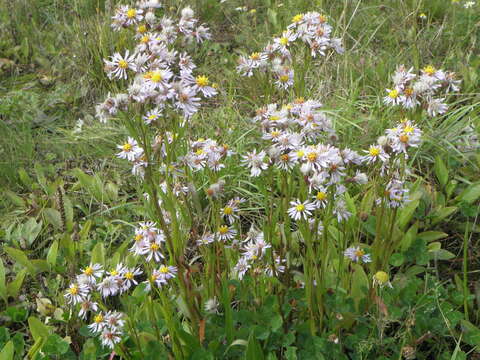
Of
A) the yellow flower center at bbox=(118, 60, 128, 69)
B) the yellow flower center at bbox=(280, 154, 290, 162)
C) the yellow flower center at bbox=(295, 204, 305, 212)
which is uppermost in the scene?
the yellow flower center at bbox=(118, 60, 128, 69)

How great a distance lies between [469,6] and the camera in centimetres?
350

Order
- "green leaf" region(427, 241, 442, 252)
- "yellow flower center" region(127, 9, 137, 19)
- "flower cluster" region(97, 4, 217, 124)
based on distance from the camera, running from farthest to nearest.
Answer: "green leaf" region(427, 241, 442, 252), "yellow flower center" region(127, 9, 137, 19), "flower cluster" region(97, 4, 217, 124)

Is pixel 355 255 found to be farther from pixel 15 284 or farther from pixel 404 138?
pixel 15 284

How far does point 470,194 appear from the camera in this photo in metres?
2.06

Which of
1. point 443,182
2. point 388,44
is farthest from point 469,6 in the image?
point 443,182

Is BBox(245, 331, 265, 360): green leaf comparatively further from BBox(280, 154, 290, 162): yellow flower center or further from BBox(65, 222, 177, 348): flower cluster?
BBox(280, 154, 290, 162): yellow flower center

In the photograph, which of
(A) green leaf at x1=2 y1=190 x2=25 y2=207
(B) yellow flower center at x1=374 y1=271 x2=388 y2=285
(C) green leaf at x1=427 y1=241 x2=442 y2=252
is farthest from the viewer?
(A) green leaf at x1=2 y1=190 x2=25 y2=207

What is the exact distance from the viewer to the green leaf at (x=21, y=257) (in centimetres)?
199

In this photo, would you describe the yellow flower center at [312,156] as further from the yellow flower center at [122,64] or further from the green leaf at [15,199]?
the green leaf at [15,199]

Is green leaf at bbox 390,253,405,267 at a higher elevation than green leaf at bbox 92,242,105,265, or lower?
higher

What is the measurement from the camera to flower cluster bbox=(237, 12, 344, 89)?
1683 millimetres

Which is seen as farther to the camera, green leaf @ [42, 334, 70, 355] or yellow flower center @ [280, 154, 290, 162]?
green leaf @ [42, 334, 70, 355]

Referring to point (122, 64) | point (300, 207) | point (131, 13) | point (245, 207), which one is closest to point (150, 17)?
point (131, 13)

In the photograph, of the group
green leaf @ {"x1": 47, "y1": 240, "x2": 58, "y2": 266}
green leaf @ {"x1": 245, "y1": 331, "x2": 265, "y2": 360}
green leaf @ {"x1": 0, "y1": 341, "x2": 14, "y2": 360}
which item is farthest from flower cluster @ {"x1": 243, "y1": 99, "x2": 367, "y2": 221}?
green leaf @ {"x1": 47, "y1": 240, "x2": 58, "y2": 266}
